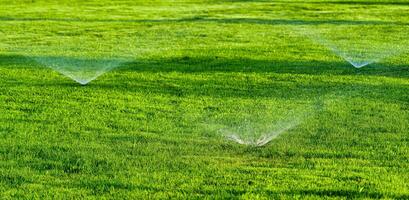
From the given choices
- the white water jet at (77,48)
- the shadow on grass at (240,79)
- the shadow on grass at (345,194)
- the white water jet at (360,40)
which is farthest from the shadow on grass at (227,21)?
the shadow on grass at (345,194)

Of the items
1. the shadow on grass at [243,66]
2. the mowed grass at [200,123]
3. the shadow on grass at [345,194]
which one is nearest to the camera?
the shadow on grass at [345,194]

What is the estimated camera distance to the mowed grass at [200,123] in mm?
7902

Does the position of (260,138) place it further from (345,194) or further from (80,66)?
(80,66)

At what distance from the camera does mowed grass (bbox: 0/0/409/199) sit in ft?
25.9

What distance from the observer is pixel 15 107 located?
454 inches

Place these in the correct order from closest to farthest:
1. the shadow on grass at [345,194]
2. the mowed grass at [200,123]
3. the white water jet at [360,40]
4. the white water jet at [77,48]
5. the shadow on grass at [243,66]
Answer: the shadow on grass at [345,194] → the mowed grass at [200,123] → the shadow on grass at [243,66] → the white water jet at [77,48] → the white water jet at [360,40]

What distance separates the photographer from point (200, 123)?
10.6 meters

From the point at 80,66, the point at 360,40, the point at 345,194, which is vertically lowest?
the point at 345,194

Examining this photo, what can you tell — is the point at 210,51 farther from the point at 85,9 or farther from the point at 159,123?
the point at 85,9

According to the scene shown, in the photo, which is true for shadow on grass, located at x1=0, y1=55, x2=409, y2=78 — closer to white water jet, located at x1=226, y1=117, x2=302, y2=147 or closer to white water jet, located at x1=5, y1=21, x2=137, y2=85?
white water jet, located at x1=5, y1=21, x2=137, y2=85

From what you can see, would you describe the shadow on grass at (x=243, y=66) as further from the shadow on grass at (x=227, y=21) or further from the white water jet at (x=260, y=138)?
the shadow on grass at (x=227, y=21)

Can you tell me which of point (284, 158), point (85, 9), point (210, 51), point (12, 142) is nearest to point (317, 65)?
point (210, 51)

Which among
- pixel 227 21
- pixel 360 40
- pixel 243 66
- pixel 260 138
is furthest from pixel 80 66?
pixel 227 21

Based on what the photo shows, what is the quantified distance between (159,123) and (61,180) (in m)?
2.82
